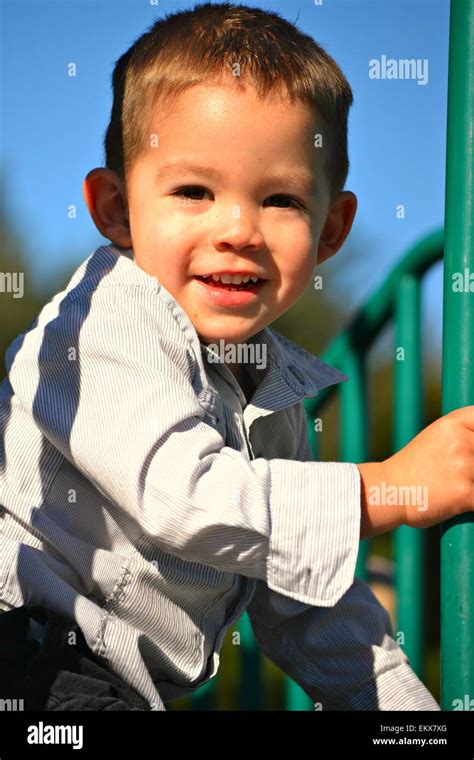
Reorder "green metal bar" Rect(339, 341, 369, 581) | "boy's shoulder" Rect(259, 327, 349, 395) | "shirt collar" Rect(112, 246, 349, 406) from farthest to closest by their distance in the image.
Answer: "green metal bar" Rect(339, 341, 369, 581), "boy's shoulder" Rect(259, 327, 349, 395), "shirt collar" Rect(112, 246, 349, 406)

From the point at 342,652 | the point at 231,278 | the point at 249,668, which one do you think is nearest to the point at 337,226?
the point at 231,278

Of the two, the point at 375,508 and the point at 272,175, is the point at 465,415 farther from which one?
the point at 272,175

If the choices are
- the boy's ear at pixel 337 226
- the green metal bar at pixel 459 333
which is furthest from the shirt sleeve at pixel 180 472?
the boy's ear at pixel 337 226

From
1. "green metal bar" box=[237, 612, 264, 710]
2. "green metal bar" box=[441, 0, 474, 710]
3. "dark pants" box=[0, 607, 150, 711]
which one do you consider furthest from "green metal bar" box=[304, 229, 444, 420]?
"dark pants" box=[0, 607, 150, 711]

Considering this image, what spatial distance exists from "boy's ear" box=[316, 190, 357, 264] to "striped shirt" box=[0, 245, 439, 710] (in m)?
0.21

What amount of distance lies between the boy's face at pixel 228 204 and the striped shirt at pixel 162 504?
0.06 metres

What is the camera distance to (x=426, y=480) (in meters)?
1.21

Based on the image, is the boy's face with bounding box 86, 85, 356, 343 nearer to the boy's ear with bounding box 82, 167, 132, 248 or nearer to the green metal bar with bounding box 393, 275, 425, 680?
the boy's ear with bounding box 82, 167, 132, 248

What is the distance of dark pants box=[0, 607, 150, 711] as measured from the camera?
4.00 feet

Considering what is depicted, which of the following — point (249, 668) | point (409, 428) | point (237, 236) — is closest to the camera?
point (237, 236)

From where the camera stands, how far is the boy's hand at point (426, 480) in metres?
1.19

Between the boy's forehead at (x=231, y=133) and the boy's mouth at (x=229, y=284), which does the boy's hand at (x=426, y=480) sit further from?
the boy's forehead at (x=231, y=133)

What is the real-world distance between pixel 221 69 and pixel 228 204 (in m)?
0.20
